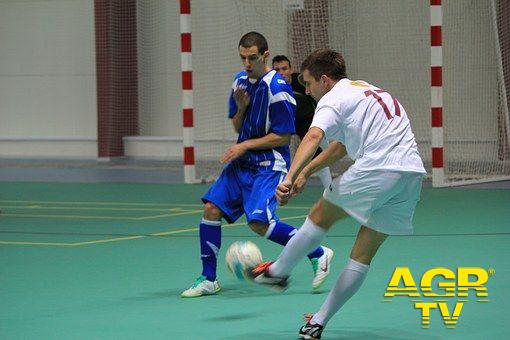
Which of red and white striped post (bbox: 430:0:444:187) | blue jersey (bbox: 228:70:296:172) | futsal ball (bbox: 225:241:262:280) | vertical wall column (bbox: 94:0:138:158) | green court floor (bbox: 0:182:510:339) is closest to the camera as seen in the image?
green court floor (bbox: 0:182:510:339)

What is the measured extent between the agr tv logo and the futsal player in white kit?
854 mm

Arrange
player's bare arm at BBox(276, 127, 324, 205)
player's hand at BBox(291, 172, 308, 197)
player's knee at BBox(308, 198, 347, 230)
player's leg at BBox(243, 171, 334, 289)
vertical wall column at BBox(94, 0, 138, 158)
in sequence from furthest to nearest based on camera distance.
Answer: vertical wall column at BBox(94, 0, 138, 158)
player's leg at BBox(243, 171, 334, 289)
player's knee at BBox(308, 198, 347, 230)
player's hand at BBox(291, 172, 308, 197)
player's bare arm at BBox(276, 127, 324, 205)

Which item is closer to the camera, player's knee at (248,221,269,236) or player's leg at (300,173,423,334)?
player's leg at (300,173,423,334)

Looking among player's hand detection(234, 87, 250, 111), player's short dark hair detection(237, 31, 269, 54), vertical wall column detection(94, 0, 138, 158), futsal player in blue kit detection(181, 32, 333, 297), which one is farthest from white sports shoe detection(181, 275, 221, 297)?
vertical wall column detection(94, 0, 138, 158)

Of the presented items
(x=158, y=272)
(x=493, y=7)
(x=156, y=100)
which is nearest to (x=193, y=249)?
(x=158, y=272)

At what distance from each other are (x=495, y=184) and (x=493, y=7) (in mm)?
2938

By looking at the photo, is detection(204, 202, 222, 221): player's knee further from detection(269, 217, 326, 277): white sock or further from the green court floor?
detection(269, 217, 326, 277): white sock

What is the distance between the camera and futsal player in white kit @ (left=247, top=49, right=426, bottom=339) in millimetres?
6129

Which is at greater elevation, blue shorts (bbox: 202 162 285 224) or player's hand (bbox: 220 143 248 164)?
player's hand (bbox: 220 143 248 164)

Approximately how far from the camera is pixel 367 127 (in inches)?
244

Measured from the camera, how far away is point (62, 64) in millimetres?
22656

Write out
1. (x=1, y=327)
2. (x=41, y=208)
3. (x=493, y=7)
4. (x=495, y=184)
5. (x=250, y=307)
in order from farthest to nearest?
(x=493, y=7) → (x=495, y=184) → (x=41, y=208) → (x=250, y=307) → (x=1, y=327)

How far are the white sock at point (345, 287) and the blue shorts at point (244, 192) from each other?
1.75 meters

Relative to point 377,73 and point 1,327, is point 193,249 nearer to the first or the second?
point 1,327
